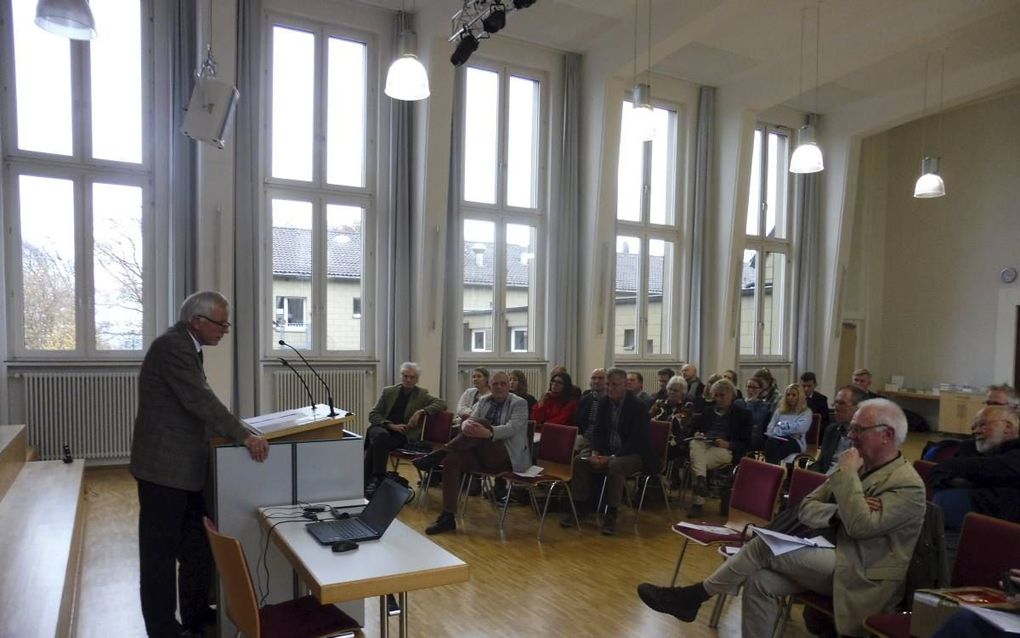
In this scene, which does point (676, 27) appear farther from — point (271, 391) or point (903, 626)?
point (903, 626)

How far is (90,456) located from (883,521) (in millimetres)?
6932

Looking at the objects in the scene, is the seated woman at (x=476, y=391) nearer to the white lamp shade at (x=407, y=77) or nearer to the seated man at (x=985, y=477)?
the white lamp shade at (x=407, y=77)

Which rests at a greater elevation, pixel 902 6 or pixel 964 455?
pixel 902 6

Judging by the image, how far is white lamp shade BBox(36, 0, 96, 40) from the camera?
3.96 meters

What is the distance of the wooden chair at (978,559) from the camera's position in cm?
242

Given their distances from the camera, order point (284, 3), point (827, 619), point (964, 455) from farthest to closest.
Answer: point (284, 3), point (964, 455), point (827, 619)

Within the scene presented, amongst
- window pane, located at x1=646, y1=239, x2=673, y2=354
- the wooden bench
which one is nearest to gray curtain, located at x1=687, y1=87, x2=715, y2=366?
window pane, located at x1=646, y1=239, x2=673, y2=354

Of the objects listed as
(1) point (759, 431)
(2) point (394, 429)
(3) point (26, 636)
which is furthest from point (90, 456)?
(1) point (759, 431)

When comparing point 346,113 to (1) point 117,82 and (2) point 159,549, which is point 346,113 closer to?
(1) point 117,82

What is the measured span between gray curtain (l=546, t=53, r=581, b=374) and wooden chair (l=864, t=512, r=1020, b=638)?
6344mm

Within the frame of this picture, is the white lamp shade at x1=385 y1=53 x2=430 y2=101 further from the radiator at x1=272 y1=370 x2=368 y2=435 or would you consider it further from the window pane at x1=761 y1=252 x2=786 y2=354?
the window pane at x1=761 y1=252 x2=786 y2=354

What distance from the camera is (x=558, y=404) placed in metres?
6.34

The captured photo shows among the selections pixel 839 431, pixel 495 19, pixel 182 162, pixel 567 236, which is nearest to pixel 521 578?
pixel 839 431

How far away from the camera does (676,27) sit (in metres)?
7.52
